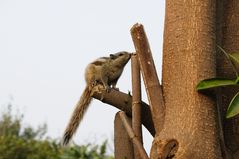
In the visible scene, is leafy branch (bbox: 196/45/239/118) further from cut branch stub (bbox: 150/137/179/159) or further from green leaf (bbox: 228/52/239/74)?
cut branch stub (bbox: 150/137/179/159)

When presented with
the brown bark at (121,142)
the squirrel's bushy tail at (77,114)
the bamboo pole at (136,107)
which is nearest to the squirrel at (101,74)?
the squirrel's bushy tail at (77,114)

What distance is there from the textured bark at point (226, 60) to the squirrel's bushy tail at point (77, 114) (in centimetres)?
97

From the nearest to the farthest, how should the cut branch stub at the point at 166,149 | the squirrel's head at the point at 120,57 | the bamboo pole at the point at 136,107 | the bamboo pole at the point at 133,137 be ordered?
the cut branch stub at the point at 166,149 → the bamboo pole at the point at 133,137 → the bamboo pole at the point at 136,107 → the squirrel's head at the point at 120,57

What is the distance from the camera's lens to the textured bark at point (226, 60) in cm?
297

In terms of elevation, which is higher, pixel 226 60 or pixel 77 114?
pixel 226 60

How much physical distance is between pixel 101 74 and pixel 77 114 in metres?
0.71

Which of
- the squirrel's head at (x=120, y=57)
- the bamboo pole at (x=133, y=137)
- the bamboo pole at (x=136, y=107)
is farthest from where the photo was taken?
the squirrel's head at (x=120, y=57)

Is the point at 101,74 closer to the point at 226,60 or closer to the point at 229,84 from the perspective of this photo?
the point at 226,60

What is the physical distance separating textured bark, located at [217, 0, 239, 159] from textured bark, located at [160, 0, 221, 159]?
14 centimetres

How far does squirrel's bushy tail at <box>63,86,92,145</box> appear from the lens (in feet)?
11.7

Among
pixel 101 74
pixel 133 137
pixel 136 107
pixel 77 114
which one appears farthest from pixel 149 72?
pixel 101 74

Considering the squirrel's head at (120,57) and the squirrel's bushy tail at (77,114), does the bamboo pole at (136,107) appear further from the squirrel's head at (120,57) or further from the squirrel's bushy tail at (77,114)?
the squirrel's head at (120,57)

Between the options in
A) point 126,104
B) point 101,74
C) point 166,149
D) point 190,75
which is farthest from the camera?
point 101,74

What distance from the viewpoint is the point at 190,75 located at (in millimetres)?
2896
